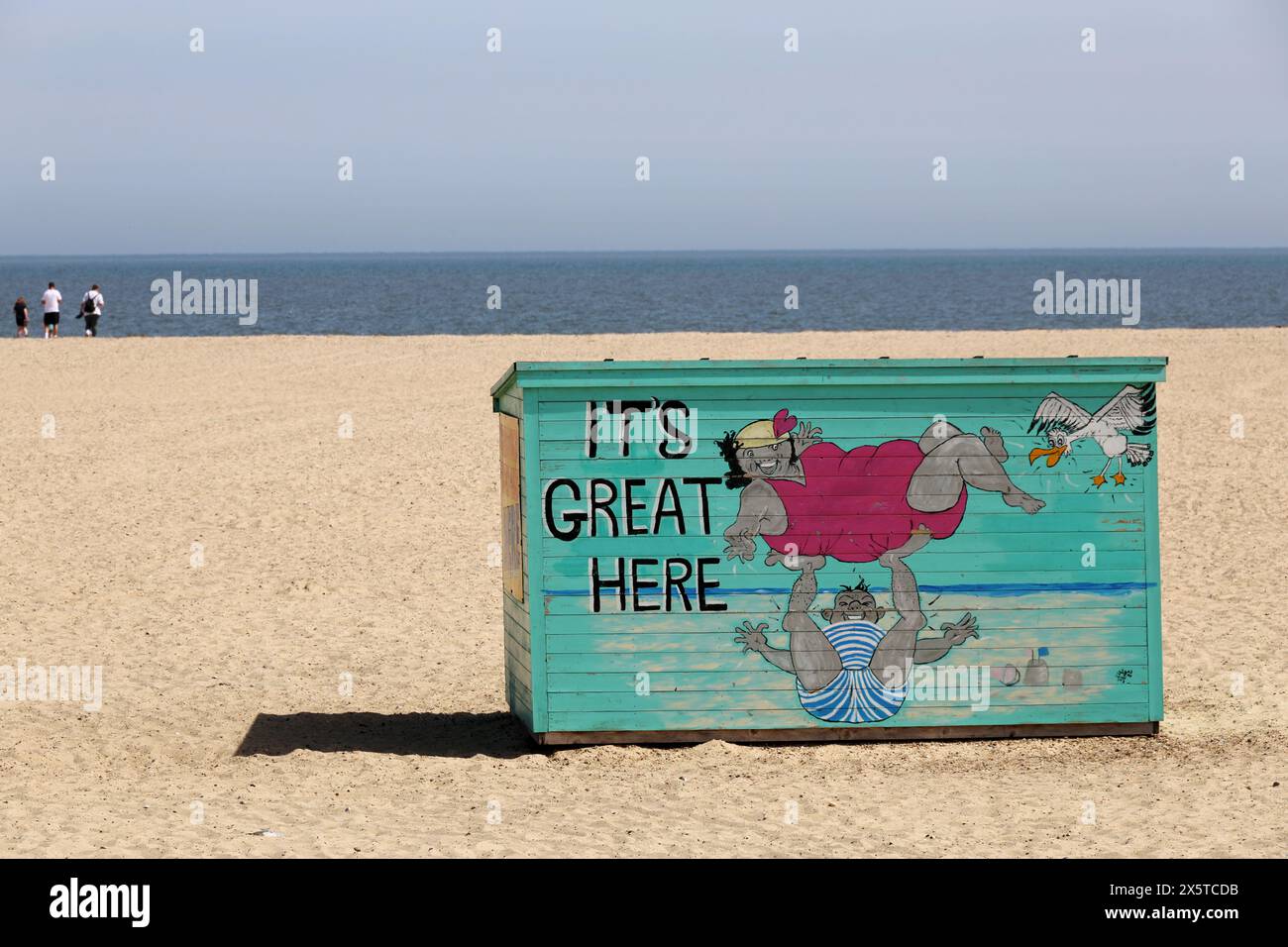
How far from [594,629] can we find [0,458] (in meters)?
13.5

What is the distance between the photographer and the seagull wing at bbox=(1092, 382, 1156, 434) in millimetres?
10070

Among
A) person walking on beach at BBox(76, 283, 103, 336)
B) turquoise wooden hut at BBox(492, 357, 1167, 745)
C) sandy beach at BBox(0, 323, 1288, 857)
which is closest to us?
sandy beach at BBox(0, 323, 1288, 857)

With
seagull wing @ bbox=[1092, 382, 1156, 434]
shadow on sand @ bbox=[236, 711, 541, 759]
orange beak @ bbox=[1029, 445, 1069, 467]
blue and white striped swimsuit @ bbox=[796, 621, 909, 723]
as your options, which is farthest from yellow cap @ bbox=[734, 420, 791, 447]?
shadow on sand @ bbox=[236, 711, 541, 759]

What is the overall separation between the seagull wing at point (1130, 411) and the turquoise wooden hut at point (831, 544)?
0.01 meters

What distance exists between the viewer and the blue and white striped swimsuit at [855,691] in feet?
32.7

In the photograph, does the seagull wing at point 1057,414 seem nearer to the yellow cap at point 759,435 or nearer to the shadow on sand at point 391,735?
the yellow cap at point 759,435

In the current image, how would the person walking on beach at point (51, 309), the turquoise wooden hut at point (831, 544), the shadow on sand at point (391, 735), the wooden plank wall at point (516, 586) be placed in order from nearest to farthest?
1. the turquoise wooden hut at point (831, 544)
2. the wooden plank wall at point (516, 586)
3. the shadow on sand at point (391, 735)
4. the person walking on beach at point (51, 309)

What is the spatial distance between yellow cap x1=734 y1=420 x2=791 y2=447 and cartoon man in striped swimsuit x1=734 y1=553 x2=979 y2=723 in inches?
31.1

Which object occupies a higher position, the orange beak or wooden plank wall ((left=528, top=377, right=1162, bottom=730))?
the orange beak

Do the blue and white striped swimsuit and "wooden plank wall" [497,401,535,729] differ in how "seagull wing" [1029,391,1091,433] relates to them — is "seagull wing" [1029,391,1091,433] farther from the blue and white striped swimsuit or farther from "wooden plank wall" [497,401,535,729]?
"wooden plank wall" [497,401,535,729]

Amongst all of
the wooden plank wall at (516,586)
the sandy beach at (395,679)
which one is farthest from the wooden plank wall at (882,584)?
the sandy beach at (395,679)

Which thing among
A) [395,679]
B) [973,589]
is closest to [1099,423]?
[973,589]

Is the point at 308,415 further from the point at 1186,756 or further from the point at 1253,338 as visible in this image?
the point at 1253,338
